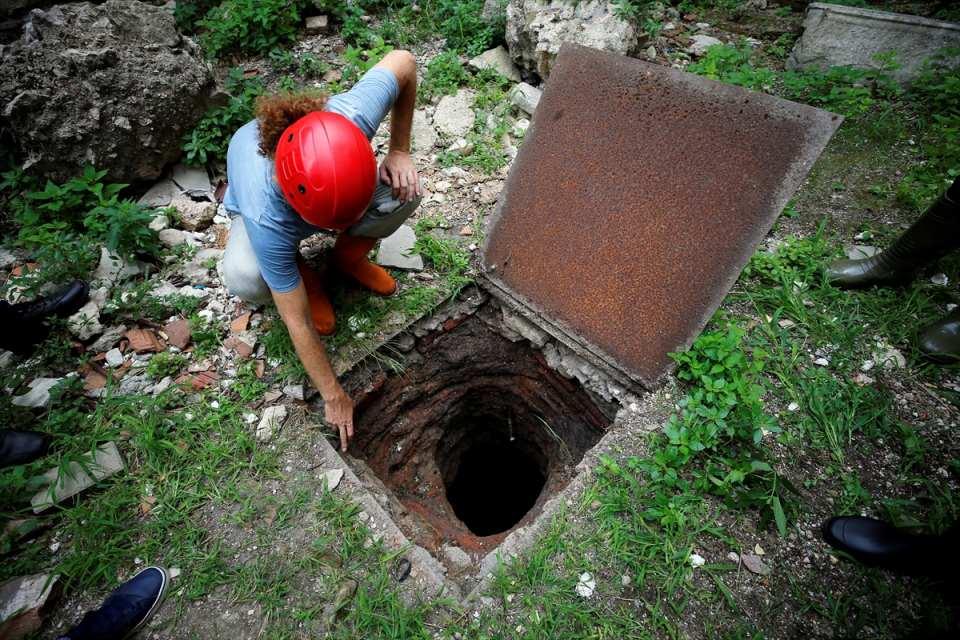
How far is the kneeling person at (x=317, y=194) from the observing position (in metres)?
1.38

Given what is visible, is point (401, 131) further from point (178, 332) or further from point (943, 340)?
point (943, 340)

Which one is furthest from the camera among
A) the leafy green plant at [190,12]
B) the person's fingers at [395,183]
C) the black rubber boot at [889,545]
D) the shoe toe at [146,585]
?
the leafy green plant at [190,12]

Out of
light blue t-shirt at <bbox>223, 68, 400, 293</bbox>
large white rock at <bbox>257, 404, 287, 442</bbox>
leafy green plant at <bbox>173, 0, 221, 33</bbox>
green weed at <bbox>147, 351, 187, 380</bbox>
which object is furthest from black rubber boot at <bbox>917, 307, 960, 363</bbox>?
leafy green plant at <bbox>173, 0, 221, 33</bbox>

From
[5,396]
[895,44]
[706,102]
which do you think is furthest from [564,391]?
[895,44]

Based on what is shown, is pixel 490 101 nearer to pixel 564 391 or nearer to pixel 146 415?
pixel 564 391

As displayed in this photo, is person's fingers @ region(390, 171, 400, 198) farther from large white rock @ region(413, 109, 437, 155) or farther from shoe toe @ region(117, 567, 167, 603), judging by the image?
shoe toe @ region(117, 567, 167, 603)

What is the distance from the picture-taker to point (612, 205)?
5.98 feet

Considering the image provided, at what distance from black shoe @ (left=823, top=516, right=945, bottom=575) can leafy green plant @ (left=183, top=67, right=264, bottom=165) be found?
11.0ft

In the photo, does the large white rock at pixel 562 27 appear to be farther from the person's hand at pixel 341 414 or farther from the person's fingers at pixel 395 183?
the person's hand at pixel 341 414

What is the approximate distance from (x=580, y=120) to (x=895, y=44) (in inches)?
100

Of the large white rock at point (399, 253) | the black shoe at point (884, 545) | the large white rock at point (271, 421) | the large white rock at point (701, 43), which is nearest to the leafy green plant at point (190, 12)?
the large white rock at point (399, 253)

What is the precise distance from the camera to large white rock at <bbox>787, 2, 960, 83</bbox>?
273 cm

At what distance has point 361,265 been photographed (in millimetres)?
2100

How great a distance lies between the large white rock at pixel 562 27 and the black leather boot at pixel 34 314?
9.51 ft
